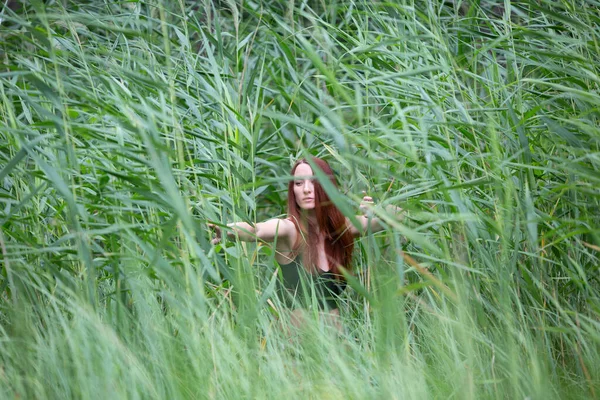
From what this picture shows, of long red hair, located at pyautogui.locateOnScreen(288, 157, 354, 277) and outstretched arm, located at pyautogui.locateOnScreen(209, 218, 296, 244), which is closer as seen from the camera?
outstretched arm, located at pyautogui.locateOnScreen(209, 218, 296, 244)

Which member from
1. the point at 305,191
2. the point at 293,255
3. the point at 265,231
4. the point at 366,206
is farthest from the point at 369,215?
the point at 293,255

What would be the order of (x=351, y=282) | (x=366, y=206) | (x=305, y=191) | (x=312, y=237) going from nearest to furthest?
(x=351, y=282)
(x=366, y=206)
(x=305, y=191)
(x=312, y=237)

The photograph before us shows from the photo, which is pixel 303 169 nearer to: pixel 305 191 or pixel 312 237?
pixel 305 191

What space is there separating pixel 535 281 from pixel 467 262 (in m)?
0.20

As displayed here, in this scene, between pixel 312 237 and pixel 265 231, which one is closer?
pixel 265 231

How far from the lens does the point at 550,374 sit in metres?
1.84

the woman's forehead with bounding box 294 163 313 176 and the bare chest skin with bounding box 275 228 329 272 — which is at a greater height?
the woman's forehead with bounding box 294 163 313 176

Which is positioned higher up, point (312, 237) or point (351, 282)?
point (351, 282)

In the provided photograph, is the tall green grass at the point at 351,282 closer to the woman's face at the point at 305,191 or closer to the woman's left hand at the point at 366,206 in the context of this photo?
the woman's left hand at the point at 366,206

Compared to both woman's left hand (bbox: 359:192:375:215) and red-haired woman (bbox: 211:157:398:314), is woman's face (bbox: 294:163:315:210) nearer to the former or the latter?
red-haired woman (bbox: 211:157:398:314)

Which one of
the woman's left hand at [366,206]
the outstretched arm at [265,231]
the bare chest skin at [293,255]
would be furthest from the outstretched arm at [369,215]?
the outstretched arm at [265,231]

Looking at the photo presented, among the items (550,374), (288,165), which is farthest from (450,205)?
Answer: (288,165)

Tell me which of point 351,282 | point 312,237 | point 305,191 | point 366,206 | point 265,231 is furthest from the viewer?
point 312,237

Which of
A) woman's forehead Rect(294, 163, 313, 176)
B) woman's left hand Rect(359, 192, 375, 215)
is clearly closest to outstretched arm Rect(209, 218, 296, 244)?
woman's forehead Rect(294, 163, 313, 176)
